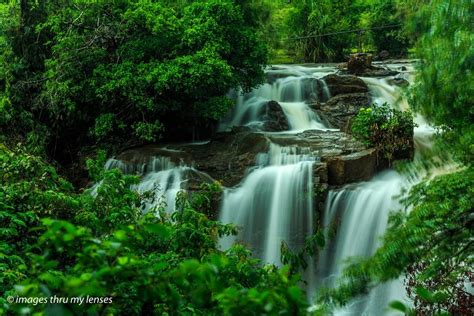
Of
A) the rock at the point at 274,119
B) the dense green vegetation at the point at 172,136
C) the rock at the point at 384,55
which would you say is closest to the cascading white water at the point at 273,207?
the dense green vegetation at the point at 172,136

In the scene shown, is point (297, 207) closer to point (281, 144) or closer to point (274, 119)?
point (281, 144)

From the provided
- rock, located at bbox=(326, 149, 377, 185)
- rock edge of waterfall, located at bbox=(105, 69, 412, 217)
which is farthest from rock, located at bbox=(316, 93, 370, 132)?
rock, located at bbox=(326, 149, 377, 185)

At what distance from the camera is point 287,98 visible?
16.6 m

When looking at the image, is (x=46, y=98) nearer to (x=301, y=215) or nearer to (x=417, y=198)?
(x=301, y=215)

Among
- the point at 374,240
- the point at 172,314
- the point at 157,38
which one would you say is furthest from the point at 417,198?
the point at 157,38

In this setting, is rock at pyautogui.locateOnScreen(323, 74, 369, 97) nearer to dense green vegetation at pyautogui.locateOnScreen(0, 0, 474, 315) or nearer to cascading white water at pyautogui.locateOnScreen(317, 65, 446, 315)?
dense green vegetation at pyautogui.locateOnScreen(0, 0, 474, 315)

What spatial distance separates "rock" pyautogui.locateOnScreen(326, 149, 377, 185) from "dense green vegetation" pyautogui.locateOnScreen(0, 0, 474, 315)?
0.57 metres

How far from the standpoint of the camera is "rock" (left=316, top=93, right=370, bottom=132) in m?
14.3

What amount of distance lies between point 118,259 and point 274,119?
12977 mm

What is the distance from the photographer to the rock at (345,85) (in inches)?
625

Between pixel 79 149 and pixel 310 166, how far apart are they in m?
7.05

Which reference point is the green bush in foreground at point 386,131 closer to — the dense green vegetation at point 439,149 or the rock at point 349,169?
the rock at point 349,169

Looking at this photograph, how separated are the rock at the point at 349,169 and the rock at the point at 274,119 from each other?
4.28 meters

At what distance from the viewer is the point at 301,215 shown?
962 centimetres
